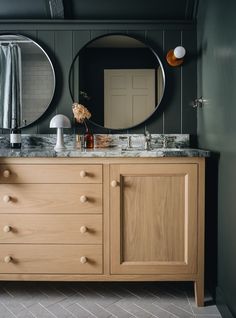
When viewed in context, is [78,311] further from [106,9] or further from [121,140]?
[106,9]

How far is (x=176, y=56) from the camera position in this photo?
2.24 metres

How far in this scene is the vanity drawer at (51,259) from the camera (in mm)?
1830

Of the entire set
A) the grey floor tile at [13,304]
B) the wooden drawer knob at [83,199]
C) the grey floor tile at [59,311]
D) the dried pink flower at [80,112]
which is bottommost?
the grey floor tile at [59,311]

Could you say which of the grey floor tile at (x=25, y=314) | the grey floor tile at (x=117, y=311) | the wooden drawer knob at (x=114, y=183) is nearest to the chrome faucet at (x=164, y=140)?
the wooden drawer knob at (x=114, y=183)

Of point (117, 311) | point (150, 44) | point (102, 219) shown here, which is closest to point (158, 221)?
point (102, 219)

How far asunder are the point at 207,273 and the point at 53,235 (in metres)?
1.05

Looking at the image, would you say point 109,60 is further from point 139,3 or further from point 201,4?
point 201,4

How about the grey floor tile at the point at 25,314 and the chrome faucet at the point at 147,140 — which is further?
the chrome faucet at the point at 147,140

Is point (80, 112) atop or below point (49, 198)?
atop

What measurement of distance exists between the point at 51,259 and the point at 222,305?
100 cm

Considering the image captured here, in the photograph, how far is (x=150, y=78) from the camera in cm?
235

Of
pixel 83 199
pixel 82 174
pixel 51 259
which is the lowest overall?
pixel 51 259

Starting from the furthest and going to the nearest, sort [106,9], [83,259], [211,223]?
1. [106,9]
2. [211,223]
3. [83,259]

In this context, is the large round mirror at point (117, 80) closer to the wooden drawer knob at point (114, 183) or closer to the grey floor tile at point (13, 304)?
the wooden drawer knob at point (114, 183)
